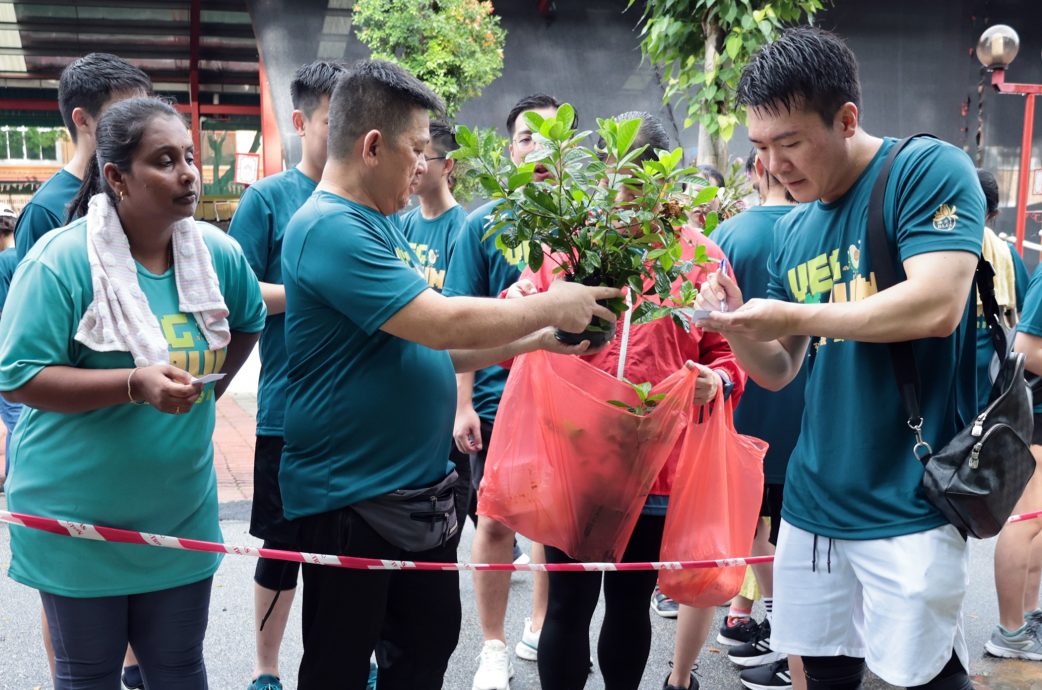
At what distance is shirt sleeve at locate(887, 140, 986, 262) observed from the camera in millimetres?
2168

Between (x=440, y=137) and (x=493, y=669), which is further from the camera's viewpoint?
(x=440, y=137)

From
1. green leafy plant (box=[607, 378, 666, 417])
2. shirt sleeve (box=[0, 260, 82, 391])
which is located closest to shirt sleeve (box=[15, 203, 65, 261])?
shirt sleeve (box=[0, 260, 82, 391])

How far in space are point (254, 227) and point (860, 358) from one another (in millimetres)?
2192

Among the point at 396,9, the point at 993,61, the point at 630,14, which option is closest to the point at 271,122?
the point at 396,9

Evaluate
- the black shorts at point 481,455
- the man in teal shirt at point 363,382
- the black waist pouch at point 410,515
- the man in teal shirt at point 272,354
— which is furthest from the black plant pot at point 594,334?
the black shorts at point 481,455

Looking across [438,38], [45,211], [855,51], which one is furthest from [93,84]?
[855,51]

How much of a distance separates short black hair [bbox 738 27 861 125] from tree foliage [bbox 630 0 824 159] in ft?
13.7

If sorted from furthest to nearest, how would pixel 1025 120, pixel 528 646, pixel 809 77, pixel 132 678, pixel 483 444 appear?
pixel 1025 120 → pixel 528 646 → pixel 483 444 → pixel 132 678 → pixel 809 77

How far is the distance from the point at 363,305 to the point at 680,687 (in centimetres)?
209

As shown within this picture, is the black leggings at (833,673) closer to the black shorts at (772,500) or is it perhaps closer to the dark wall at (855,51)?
the black shorts at (772,500)

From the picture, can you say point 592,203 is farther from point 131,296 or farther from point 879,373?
point 131,296

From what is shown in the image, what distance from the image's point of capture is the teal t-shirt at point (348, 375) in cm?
237

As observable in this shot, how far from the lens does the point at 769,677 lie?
3.88 m

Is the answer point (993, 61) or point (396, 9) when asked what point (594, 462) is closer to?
point (993, 61)
